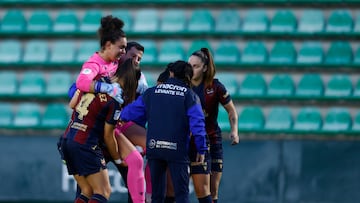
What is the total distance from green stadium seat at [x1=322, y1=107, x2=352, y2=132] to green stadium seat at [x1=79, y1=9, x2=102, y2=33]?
4514 millimetres

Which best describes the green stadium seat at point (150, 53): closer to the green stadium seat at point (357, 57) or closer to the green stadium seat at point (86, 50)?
the green stadium seat at point (86, 50)

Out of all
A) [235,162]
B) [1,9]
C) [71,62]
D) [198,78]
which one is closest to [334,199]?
[235,162]

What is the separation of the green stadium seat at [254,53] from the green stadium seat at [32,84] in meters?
3.56

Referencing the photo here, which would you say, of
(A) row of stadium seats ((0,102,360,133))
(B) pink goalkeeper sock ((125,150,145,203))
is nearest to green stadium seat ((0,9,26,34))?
(A) row of stadium seats ((0,102,360,133))

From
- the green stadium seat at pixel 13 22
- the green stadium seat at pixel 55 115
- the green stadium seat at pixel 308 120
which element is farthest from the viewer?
the green stadium seat at pixel 13 22

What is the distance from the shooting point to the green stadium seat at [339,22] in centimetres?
1554

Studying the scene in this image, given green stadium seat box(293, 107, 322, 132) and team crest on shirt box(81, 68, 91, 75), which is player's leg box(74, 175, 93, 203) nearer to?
team crest on shirt box(81, 68, 91, 75)

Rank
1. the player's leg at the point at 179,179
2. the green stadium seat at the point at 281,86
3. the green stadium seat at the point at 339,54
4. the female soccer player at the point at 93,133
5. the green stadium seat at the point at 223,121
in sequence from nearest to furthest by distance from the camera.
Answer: the female soccer player at the point at 93,133, the player's leg at the point at 179,179, the green stadium seat at the point at 223,121, the green stadium seat at the point at 281,86, the green stadium seat at the point at 339,54

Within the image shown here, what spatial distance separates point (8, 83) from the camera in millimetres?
15758

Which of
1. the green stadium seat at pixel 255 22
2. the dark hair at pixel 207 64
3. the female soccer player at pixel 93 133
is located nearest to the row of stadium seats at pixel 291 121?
the green stadium seat at pixel 255 22

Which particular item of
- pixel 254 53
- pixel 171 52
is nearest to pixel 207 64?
pixel 254 53

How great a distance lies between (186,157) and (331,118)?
620 cm

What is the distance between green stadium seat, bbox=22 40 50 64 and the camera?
1596 cm

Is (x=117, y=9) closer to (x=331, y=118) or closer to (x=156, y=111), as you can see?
(x=331, y=118)
